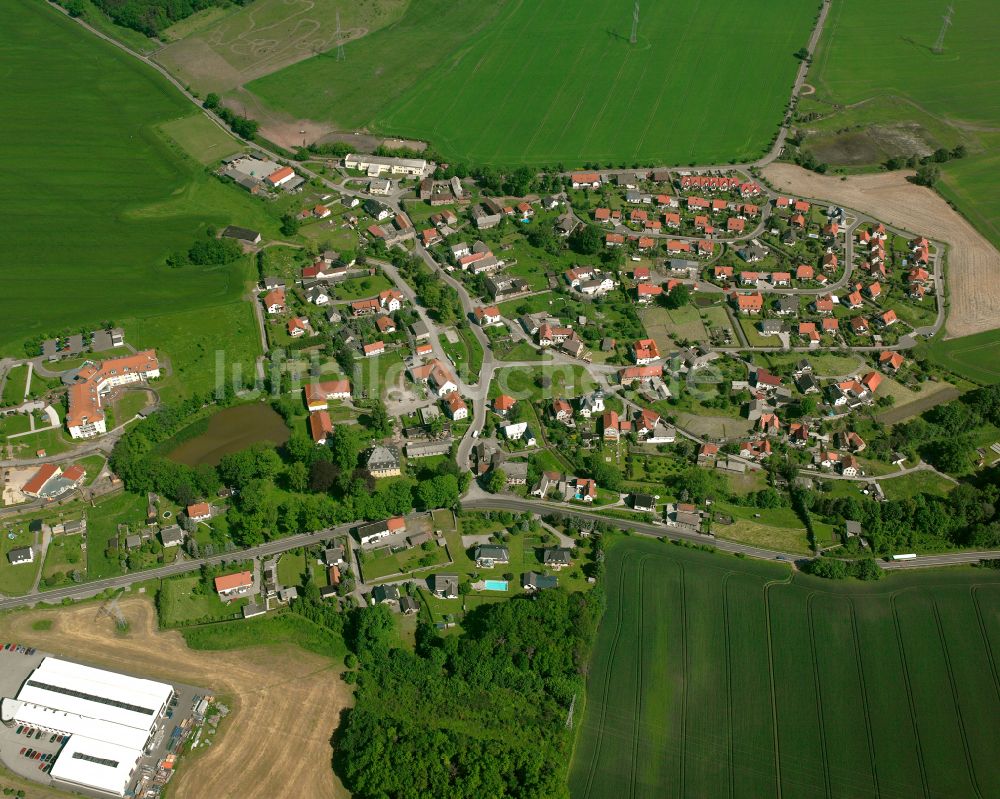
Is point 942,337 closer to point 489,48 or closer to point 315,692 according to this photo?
point 315,692

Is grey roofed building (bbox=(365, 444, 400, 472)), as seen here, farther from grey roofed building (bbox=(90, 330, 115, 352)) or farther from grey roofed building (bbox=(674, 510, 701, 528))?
grey roofed building (bbox=(90, 330, 115, 352))

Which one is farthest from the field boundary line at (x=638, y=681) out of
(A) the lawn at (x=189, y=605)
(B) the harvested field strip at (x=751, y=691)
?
(A) the lawn at (x=189, y=605)

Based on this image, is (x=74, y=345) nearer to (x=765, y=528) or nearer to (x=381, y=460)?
(x=381, y=460)

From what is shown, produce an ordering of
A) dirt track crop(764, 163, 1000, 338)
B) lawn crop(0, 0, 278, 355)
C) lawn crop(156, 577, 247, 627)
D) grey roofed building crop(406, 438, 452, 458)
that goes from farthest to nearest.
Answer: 1. dirt track crop(764, 163, 1000, 338)
2. lawn crop(0, 0, 278, 355)
3. grey roofed building crop(406, 438, 452, 458)
4. lawn crop(156, 577, 247, 627)

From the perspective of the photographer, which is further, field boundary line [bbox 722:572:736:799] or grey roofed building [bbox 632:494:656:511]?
grey roofed building [bbox 632:494:656:511]

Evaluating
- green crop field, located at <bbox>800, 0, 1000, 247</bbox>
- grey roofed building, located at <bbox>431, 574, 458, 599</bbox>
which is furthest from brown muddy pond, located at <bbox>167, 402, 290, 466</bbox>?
green crop field, located at <bbox>800, 0, 1000, 247</bbox>

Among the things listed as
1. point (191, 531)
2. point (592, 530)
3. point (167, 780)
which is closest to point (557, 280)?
point (592, 530)
